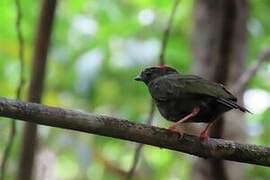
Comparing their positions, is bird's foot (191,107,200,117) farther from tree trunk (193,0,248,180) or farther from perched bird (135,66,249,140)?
tree trunk (193,0,248,180)

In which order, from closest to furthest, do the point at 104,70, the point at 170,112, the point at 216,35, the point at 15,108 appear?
the point at 15,108 < the point at 170,112 < the point at 216,35 < the point at 104,70

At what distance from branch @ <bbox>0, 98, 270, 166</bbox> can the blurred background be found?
4.70 ft

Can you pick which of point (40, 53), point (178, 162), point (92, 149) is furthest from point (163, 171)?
point (40, 53)

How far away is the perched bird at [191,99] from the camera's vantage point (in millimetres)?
3008

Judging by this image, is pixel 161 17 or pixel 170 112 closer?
pixel 170 112

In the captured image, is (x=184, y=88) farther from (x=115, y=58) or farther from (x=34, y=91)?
(x=115, y=58)

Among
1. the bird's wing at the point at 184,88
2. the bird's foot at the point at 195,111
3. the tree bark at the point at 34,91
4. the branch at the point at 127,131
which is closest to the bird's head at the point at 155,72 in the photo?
the bird's wing at the point at 184,88

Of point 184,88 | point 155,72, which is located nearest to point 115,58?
point 155,72

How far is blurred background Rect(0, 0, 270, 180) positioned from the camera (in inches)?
175

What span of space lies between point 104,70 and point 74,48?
1.20 feet

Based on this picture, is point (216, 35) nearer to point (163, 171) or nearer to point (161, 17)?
point (161, 17)

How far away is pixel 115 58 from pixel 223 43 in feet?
2.74

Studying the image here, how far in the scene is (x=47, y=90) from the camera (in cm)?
495

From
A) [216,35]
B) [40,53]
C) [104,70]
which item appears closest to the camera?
[40,53]
